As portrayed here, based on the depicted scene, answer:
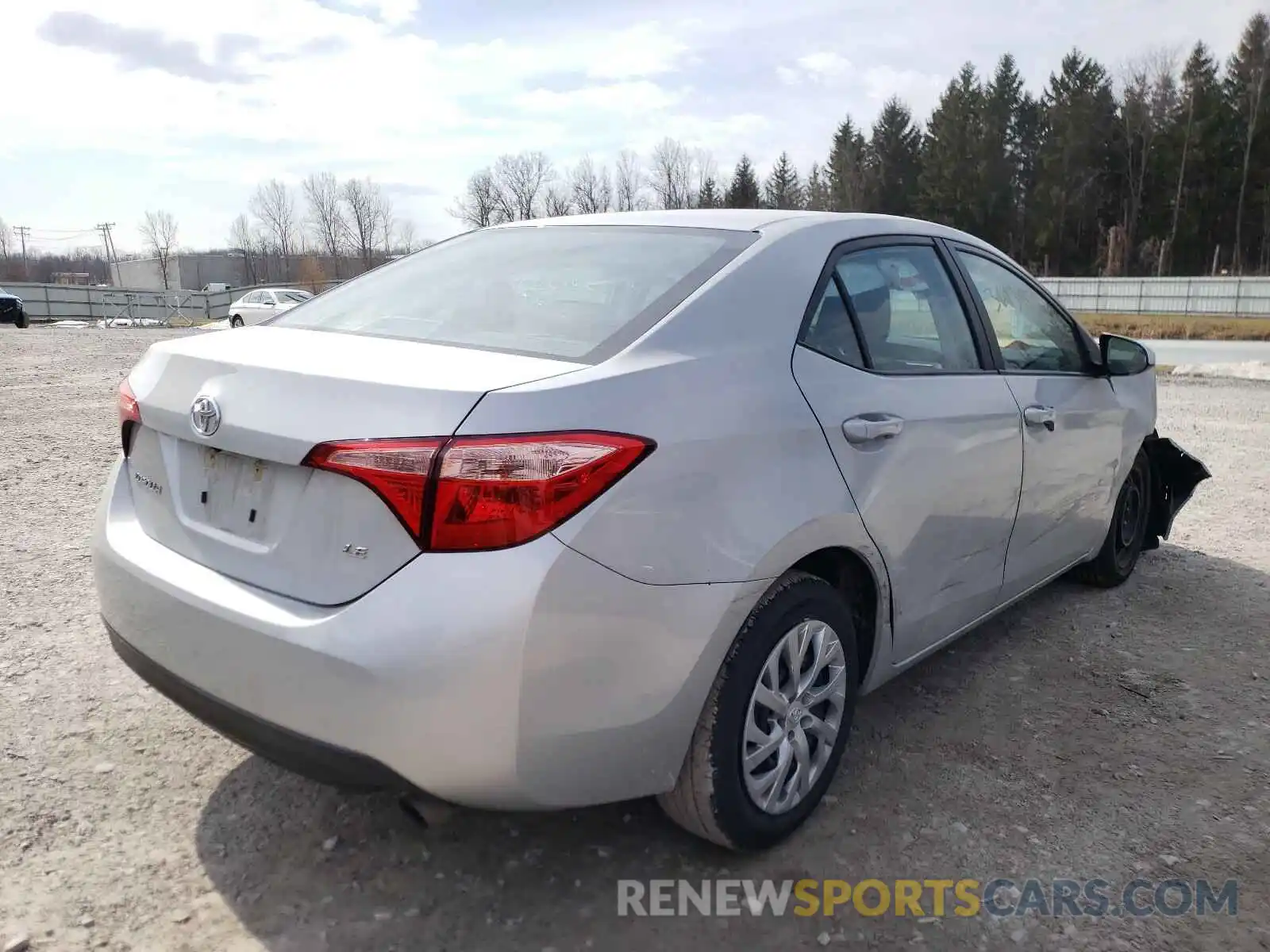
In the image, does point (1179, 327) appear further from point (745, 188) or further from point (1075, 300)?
point (745, 188)

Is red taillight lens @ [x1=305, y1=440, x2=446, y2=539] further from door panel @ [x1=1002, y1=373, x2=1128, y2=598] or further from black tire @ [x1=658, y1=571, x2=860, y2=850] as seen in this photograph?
door panel @ [x1=1002, y1=373, x2=1128, y2=598]

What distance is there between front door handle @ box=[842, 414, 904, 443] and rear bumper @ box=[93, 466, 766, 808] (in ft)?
2.00

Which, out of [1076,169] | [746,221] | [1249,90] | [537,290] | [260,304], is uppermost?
[1249,90]

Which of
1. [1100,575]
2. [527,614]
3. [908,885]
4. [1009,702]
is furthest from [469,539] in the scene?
[1100,575]

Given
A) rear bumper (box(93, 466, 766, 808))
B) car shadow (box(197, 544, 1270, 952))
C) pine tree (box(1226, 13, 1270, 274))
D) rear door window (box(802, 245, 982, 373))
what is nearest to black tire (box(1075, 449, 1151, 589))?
car shadow (box(197, 544, 1270, 952))

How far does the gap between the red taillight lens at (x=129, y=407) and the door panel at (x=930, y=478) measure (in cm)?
172

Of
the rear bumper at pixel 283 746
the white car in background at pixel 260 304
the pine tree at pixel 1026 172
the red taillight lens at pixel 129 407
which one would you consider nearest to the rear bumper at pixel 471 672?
the rear bumper at pixel 283 746

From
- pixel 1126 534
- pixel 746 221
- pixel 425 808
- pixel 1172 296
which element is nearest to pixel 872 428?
pixel 746 221

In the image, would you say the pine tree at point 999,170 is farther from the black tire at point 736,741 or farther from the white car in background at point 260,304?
the black tire at point 736,741

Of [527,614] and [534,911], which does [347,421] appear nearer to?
[527,614]

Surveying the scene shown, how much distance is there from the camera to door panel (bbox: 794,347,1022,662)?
2604 millimetres

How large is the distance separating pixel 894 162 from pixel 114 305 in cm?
Answer: 5140

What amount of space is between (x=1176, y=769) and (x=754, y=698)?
1.62 m

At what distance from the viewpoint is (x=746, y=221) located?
298 cm
